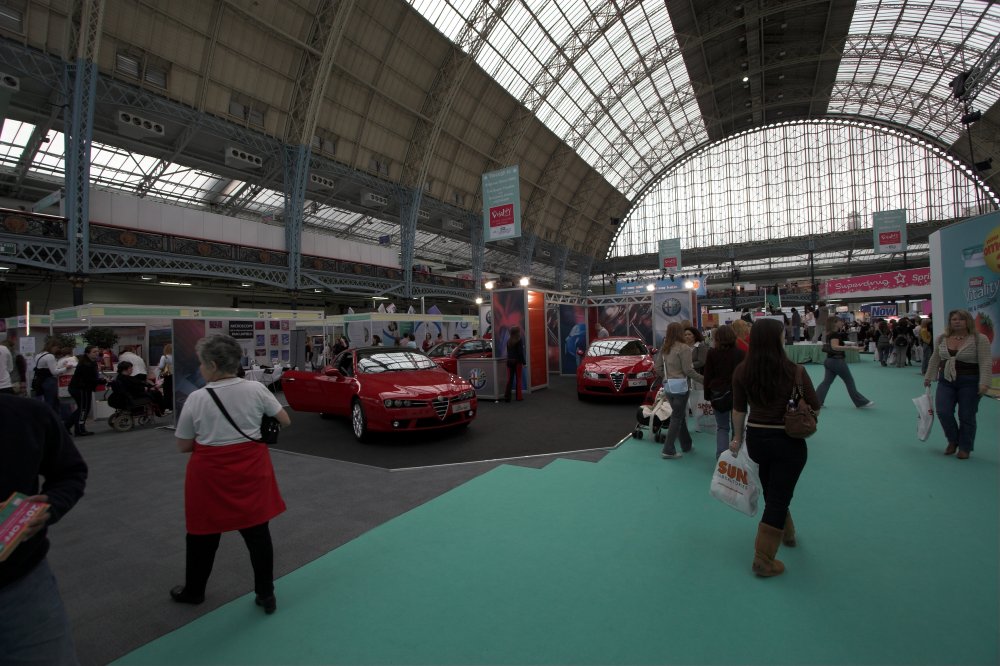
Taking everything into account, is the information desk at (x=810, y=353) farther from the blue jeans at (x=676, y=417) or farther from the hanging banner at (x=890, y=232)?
the blue jeans at (x=676, y=417)

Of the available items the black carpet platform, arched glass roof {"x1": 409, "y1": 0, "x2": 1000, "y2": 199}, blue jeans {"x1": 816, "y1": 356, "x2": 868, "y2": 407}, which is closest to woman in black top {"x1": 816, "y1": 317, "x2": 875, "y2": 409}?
blue jeans {"x1": 816, "y1": 356, "x2": 868, "y2": 407}

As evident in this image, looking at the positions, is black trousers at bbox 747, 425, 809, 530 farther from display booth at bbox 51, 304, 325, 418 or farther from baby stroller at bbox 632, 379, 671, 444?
display booth at bbox 51, 304, 325, 418

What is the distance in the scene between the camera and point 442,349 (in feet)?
48.1

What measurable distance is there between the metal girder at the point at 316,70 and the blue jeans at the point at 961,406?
19728 mm

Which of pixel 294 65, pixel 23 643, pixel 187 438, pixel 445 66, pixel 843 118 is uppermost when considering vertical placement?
pixel 843 118

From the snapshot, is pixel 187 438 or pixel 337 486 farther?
pixel 337 486

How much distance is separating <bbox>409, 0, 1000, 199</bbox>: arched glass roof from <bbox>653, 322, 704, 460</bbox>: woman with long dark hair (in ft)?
65.9

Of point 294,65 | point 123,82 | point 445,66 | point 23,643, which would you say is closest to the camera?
point 23,643

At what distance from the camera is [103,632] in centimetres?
254

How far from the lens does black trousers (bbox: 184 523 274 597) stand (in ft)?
8.63

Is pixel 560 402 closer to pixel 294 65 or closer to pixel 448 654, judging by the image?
pixel 448 654

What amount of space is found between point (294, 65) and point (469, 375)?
619 inches

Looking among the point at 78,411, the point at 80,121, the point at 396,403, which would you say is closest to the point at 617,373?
the point at 396,403

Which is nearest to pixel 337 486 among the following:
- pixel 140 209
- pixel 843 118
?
pixel 140 209
